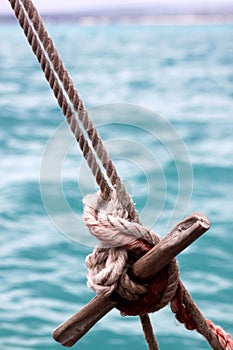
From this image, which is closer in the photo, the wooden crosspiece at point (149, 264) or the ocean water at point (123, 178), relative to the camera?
the wooden crosspiece at point (149, 264)

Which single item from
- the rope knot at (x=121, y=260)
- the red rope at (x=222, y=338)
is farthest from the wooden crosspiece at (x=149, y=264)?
the red rope at (x=222, y=338)

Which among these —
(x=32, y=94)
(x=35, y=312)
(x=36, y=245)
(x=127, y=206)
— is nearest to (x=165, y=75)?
(x=32, y=94)

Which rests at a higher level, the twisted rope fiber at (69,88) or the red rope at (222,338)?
the twisted rope fiber at (69,88)

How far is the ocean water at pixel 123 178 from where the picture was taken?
871 millimetres

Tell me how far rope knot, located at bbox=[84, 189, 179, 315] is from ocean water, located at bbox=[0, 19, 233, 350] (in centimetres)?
4

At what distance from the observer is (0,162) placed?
13.2ft

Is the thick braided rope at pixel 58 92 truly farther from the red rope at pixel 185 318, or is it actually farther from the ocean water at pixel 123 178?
→ the red rope at pixel 185 318

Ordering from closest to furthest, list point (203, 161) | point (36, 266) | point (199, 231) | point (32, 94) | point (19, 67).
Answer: point (199, 231)
point (36, 266)
point (203, 161)
point (32, 94)
point (19, 67)

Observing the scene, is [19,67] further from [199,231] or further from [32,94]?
[199,231]

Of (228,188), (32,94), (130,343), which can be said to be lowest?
(130,343)

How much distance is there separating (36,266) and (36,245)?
6.8 inches

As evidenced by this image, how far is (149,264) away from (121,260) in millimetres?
31

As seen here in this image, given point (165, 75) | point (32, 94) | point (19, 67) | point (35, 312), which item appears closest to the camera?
point (35, 312)

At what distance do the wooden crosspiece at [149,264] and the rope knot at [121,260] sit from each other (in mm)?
11
